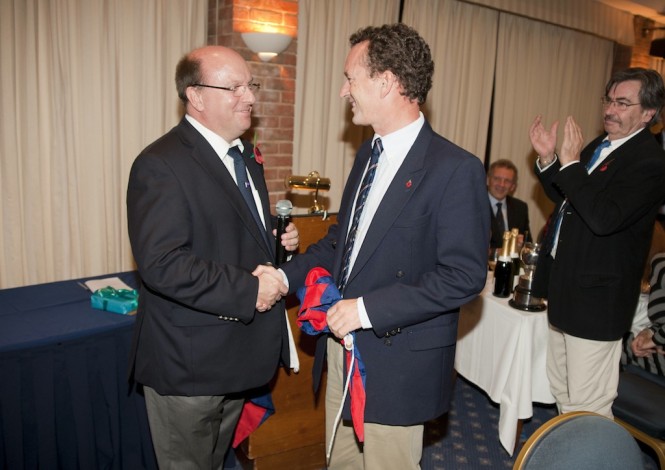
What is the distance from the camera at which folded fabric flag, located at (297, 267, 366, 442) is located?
1.81 m

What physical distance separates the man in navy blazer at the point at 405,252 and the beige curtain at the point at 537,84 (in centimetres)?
480

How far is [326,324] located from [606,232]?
1.38 metres

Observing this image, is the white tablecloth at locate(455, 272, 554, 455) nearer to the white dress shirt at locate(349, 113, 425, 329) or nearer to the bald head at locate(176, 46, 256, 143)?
the white dress shirt at locate(349, 113, 425, 329)

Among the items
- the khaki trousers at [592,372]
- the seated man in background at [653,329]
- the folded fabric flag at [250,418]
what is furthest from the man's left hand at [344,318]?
the seated man in background at [653,329]

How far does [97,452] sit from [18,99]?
228 centimetres

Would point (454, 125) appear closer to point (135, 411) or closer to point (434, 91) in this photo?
point (434, 91)

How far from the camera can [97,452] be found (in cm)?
255

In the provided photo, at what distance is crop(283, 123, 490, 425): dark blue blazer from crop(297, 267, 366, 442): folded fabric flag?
4cm

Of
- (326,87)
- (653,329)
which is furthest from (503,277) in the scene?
(326,87)

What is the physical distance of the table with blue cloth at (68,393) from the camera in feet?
7.54

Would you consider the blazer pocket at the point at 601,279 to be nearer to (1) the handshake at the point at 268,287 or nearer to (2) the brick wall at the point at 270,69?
(1) the handshake at the point at 268,287

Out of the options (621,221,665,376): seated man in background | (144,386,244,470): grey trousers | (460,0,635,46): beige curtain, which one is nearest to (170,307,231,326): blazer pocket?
(144,386,244,470): grey trousers

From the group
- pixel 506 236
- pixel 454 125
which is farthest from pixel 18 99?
pixel 454 125

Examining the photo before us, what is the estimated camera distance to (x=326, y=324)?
187 cm
